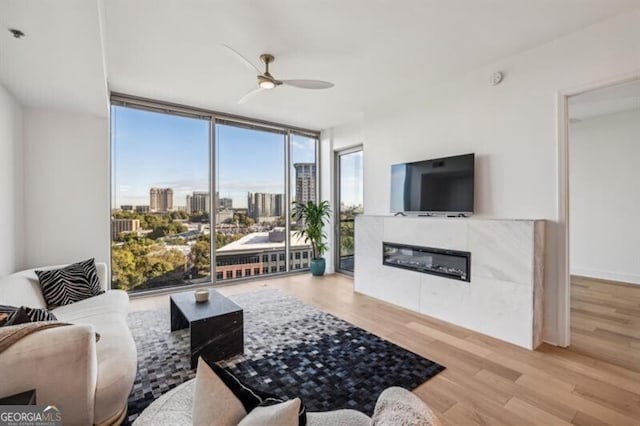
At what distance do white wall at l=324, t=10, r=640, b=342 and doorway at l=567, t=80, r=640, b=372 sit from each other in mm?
1559

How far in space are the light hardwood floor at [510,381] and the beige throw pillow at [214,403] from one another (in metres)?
1.61

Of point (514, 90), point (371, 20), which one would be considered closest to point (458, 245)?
point (514, 90)

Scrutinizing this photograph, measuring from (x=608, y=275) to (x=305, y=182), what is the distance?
18.0 ft

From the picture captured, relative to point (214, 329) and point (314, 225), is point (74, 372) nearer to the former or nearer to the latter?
point (214, 329)

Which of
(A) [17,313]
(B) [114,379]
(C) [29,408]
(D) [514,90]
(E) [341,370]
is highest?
(D) [514,90]

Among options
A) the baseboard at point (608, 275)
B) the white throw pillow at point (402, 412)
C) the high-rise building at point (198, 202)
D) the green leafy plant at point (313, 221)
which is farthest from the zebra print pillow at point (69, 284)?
the baseboard at point (608, 275)

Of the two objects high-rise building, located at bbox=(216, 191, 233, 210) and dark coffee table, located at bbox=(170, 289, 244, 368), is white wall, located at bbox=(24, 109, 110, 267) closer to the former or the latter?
high-rise building, located at bbox=(216, 191, 233, 210)

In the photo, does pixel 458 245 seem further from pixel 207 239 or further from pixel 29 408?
pixel 207 239

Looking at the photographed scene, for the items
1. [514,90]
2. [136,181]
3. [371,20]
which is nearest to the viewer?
[371,20]

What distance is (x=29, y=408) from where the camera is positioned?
3.92 ft

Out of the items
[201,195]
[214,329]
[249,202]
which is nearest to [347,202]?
[249,202]

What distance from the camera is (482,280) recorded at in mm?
3111

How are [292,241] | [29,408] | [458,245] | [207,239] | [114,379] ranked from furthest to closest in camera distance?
1. [292,241]
2. [207,239]
3. [458,245]
4. [114,379]
5. [29,408]

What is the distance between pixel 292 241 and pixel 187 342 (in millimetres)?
A: 3212
